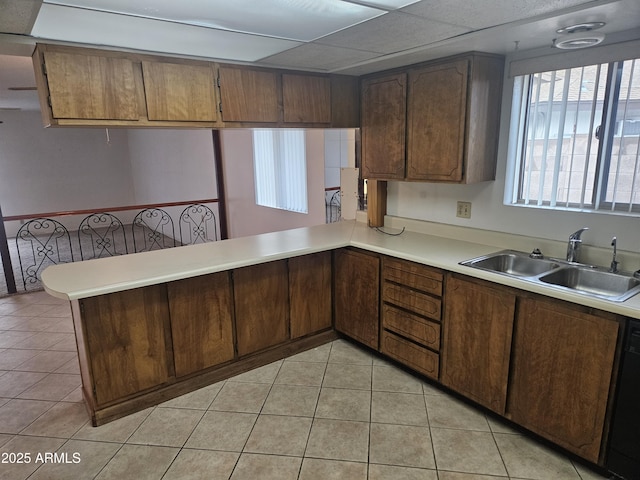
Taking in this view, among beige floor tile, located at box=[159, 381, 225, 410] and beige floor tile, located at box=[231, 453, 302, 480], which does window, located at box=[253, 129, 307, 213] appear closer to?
beige floor tile, located at box=[159, 381, 225, 410]

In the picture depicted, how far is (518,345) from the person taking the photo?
209 cm

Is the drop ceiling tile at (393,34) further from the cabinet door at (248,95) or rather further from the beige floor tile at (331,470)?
the beige floor tile at (331,470)

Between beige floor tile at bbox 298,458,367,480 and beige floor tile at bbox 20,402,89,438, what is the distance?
53.5 inches

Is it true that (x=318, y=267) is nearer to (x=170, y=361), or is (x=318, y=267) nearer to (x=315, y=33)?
(x=170, y=361)

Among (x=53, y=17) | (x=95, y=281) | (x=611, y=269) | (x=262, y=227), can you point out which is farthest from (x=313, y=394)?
(x=262, y=227)

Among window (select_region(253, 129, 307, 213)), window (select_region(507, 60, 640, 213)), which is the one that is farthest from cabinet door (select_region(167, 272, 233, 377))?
window (select_region(253, 129, 307, 213))

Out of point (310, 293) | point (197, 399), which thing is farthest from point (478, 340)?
point (197, 399)

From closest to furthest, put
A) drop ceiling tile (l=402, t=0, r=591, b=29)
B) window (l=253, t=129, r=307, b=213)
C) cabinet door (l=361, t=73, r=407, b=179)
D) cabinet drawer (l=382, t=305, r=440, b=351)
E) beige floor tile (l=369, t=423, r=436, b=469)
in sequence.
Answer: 1. drop ceiling tile (l=402, t=0, r=591, b=29)
2. beige floor tile (l=369, t=423, r=436, b=469)
3. cabinet drawer (l=382, t=305, r=440, b=351)
4. cabinet door (l=361, t=73, r=407, b=179)
5. window (l=253, t=129, r=307, b=213)

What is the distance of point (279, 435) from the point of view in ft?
7.29

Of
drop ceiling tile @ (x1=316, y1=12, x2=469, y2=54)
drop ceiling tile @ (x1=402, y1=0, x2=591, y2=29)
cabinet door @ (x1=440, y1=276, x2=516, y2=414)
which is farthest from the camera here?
cabinet door @ (x1=440, y1=276, x2=516, y2=414)

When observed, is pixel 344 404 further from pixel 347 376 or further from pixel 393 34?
pixel 393 34

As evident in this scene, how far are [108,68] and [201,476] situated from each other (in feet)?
7.11

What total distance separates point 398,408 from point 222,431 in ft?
3.42

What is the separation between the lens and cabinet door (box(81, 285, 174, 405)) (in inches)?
87.9
